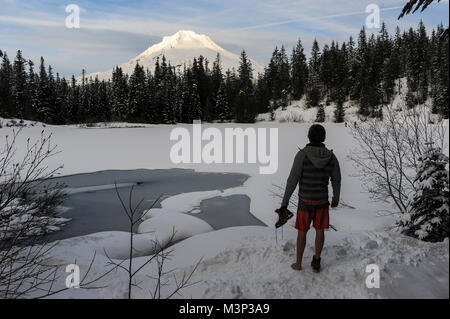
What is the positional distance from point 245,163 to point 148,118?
3849 centimetres

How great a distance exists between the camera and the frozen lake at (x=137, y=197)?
8570 mm

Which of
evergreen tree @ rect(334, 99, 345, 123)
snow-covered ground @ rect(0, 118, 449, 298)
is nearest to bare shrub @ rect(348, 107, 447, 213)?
snow-covered ground @ rect(0, 118, 449, 298)

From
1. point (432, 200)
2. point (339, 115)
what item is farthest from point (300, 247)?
point (339, 115)

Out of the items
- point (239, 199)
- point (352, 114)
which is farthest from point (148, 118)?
point (239, 199)

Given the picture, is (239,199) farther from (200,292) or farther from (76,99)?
(76,99)

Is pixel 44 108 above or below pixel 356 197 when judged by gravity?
above

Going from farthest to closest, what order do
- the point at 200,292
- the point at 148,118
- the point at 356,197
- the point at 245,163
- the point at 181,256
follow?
the point at 148,118 → the point at 245,163 → the point at 356,197 → the point at 181,256 → the point at 200,292

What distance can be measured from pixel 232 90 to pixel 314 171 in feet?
200

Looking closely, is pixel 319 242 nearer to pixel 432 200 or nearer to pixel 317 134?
pixel 317 134

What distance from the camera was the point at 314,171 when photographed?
3.64m

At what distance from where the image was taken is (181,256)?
545 centimetres

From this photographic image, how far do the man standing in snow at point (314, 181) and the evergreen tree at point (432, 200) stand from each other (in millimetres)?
1593

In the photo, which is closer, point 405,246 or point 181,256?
point 405,246

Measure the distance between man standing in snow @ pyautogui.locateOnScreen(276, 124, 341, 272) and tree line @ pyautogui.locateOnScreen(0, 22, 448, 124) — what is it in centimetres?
4755
